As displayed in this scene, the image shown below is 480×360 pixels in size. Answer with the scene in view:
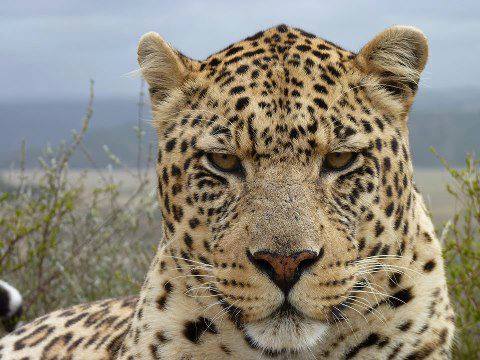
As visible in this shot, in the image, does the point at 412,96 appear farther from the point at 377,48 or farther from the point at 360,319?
the point at 360,319

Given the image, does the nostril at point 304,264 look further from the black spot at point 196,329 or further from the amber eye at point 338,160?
the black spot at point 196,329

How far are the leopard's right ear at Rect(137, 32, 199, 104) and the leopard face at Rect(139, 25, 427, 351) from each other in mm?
12

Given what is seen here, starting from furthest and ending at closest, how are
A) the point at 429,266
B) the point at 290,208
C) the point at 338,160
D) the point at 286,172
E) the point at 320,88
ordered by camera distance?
the point at 429,266, the point at 320,88, the point at 338,160, the point at 286,172, the point at 290,208

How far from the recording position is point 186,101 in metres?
4.88

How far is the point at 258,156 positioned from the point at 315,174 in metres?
0.29

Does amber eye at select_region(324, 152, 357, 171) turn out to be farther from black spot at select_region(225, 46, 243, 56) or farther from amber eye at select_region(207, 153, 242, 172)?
black spot at select_region(225, 46, 243, 56)

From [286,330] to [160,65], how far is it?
1.77 metres

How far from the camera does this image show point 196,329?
4711 millimetres

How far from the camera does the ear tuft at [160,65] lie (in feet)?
16.4

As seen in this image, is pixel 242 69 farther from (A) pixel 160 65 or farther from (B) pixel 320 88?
(A) pixel 160 65

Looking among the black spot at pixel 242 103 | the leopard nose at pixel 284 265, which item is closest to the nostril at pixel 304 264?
the leopard nose at pixel 284 265

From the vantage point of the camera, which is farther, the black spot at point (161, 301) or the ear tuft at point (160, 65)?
the ear tuft at point (160, 65)

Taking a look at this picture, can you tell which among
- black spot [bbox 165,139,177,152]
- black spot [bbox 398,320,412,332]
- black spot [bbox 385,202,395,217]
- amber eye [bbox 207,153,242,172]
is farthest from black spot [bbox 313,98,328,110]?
black spot [bbox 398,320,412,332]

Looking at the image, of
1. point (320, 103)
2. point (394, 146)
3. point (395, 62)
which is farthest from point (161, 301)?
point (395, 62)
